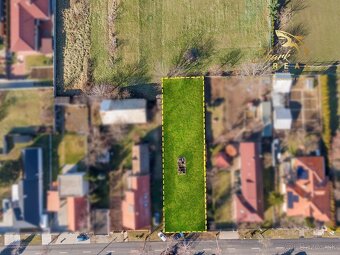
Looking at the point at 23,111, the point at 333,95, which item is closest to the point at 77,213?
the point at 23,111

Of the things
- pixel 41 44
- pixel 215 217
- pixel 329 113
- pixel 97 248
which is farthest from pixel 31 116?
pixel 329 113

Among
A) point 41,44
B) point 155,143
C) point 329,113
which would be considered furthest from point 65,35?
point 329,113

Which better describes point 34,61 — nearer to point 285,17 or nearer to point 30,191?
point 30,191

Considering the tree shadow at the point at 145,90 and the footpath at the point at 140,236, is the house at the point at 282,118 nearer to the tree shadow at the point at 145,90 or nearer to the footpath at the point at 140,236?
the footpath at the point at 140,236

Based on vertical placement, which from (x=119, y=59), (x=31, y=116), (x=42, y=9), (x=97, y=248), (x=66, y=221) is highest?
(x=42, y=9)

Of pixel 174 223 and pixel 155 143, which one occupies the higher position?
pixel 155 143

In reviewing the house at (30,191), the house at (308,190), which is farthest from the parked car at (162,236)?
the house at (308,190)

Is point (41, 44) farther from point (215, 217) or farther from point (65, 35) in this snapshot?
point (215, 217)

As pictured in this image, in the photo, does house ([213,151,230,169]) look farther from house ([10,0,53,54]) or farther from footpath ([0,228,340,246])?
house ([10,0,53,54])
